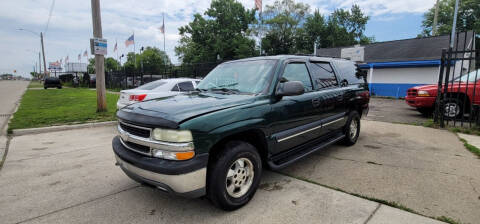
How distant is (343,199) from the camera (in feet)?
9.37

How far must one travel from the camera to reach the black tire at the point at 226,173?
2389 millimetres

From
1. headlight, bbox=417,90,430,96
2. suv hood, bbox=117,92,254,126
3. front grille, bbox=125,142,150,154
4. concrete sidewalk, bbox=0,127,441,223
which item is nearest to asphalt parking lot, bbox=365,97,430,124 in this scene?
headlight, bbox=417,90,430,96

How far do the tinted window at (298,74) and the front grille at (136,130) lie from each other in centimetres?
195

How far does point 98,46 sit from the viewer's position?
8484 millimetres

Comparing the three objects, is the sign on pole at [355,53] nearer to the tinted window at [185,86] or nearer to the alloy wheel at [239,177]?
the tinted window at [185,86]

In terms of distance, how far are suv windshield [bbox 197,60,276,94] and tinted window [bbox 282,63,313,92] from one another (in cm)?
26

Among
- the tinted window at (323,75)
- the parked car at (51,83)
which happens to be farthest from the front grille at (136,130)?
the parked car at (51,83)

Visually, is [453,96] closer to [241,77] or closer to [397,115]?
[397,115]

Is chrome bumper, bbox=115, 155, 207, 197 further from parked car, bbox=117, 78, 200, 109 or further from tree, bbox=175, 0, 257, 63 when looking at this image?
tree, bbox=175, 0, 257, 63

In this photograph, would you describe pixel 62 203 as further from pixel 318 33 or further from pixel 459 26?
pixel 459 26

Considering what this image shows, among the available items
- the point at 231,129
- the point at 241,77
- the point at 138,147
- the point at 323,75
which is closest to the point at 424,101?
the point at 323,75

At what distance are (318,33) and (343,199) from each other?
46263mm

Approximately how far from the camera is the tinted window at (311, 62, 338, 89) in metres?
3.95

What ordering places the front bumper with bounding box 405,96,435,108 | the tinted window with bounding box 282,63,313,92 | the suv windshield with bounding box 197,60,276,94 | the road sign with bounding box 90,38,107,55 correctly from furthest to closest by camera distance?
the road sign with bounding box 90,38,107,55
the front bumper with bounding box 405,96,435,108
the tinted window with bounding box 282,63,313,92
the suv windshield with bounding box 197,60,276,94
